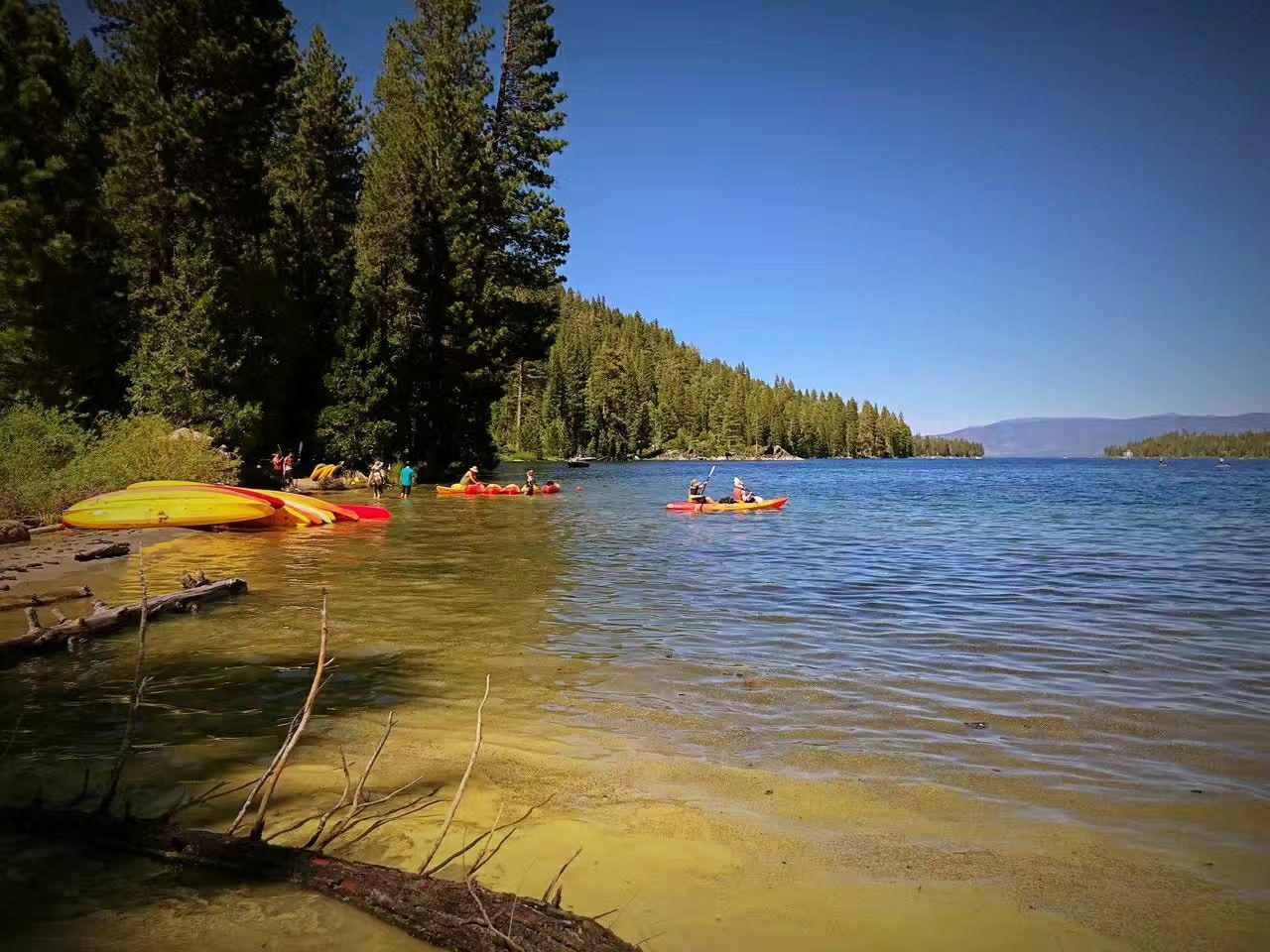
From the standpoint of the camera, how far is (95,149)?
29.3 metres

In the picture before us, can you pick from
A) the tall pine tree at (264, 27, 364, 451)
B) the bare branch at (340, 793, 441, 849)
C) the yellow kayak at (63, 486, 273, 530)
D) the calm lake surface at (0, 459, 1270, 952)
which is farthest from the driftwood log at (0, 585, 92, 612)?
the tall pine tree at (264, 27, 364, 451)

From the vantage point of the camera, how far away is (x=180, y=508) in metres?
18.6

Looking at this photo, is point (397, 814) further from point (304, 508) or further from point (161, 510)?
point (304, 508)

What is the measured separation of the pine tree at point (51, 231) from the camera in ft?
76.5

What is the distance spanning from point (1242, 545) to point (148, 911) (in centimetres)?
2562

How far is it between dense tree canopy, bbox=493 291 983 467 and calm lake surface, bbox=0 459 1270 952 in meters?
84.4

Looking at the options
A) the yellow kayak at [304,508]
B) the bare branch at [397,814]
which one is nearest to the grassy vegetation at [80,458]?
the yellow kayak at [304,508]

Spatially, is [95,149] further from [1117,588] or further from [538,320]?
[1117,588]

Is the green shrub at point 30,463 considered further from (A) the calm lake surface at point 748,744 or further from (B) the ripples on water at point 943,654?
(B) the ripples on water at point 943,654

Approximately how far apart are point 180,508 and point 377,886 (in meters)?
18.6

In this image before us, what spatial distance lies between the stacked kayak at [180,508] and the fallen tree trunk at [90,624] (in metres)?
9.67

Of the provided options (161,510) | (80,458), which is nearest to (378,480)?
(80,458)

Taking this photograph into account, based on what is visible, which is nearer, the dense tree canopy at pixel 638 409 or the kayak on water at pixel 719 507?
the kayak on water at pixel 719 507

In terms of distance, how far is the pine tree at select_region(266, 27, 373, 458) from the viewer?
3638 cm
